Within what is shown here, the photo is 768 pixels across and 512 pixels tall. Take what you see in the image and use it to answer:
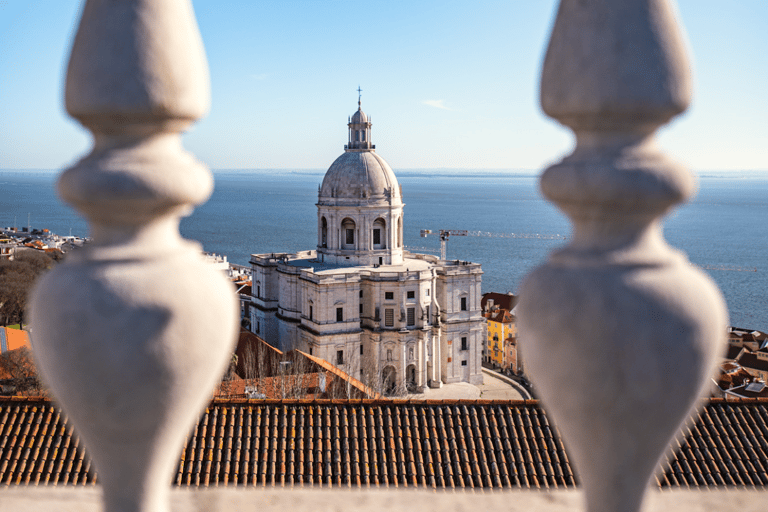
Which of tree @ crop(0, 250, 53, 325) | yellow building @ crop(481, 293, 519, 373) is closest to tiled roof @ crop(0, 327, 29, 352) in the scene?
tree @ crop(0, 250, 53, 325)

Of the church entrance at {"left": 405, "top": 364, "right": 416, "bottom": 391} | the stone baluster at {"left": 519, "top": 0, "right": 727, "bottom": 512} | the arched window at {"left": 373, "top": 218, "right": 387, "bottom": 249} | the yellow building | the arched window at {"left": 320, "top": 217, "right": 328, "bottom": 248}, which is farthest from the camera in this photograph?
the yellow building

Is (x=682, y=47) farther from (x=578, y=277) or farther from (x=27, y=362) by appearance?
(x=27, y=362)

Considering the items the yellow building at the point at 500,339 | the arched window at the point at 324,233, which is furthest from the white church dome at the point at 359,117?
the yellow building at the point at 500,339

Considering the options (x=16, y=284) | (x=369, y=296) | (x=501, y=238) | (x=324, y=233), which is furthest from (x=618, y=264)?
(x=501, y=238)

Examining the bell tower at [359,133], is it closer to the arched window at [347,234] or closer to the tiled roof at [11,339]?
the arched window at [347,234]

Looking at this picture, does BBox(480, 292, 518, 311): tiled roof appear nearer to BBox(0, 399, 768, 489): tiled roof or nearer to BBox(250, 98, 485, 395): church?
BBox(250, 98, 485, 395): church

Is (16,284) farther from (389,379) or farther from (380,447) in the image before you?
(380,447)

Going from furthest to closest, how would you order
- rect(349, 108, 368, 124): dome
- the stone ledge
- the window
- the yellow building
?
1. the yellow building
2. rect(349, 108, 368, 124): dome
3. the window
4. the stone ledge

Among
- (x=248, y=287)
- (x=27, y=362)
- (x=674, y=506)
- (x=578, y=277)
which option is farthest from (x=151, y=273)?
(x=248, y=287)
